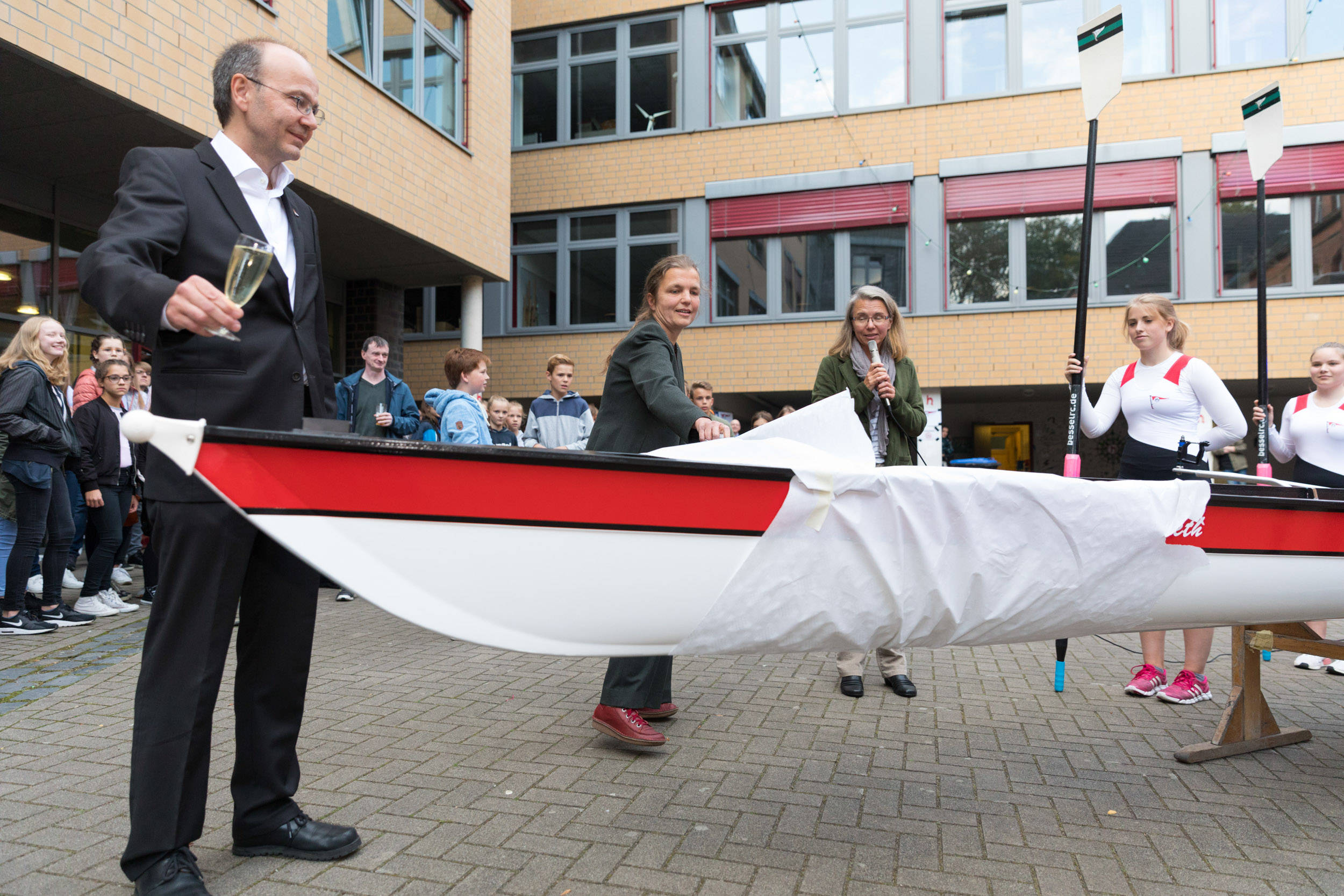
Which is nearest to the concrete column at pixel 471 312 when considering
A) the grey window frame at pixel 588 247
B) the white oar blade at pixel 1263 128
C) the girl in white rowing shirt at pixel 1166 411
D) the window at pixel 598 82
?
the grey window frame at pixel 588 247

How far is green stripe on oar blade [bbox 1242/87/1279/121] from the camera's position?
517cm

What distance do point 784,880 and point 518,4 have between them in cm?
1807

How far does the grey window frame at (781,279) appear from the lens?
1502cm

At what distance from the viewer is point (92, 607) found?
599cm

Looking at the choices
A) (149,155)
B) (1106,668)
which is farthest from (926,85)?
(149,155)

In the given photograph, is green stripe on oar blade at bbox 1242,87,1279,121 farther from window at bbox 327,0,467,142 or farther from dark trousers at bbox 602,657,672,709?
window at bbox 327,0,467,142

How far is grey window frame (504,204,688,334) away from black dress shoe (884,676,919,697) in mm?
12386

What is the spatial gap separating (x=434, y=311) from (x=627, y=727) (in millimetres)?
15533

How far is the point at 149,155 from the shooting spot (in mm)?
2141

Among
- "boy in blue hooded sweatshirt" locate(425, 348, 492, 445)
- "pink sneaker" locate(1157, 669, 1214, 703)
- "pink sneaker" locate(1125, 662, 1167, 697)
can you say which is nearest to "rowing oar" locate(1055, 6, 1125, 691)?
"pink sneaker" locate(1125, 662, 1167, 697)

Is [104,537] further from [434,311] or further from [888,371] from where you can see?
[434,311]

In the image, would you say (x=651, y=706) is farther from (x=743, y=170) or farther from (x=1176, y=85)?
(x=1176, y=85)

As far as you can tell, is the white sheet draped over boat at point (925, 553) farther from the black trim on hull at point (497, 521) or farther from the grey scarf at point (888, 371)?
the grey scarf at point (888, 371)

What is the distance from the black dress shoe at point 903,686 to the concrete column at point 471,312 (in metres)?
10.3
